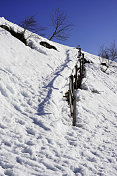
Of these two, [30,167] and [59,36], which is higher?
[59,36]

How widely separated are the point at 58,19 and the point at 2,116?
21986 millimetres

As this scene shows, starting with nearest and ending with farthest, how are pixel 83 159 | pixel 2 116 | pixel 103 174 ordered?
pixel 103 174 → pixel 83 159 → pixel 2 116

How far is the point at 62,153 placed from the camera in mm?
3047

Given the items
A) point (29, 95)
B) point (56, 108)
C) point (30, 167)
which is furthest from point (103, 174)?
point (29, 95)

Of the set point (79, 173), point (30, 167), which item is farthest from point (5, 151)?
point (79, 173)

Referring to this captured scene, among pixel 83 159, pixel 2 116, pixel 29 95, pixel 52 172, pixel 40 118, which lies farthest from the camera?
pixel 29 95

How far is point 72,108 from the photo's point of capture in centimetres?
543

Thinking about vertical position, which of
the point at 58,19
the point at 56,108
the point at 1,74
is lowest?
the point at 56,108

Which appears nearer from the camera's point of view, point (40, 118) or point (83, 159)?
point (83, 159)

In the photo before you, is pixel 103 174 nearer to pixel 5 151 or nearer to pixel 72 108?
pixel 5 151

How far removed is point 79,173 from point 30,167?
975mm

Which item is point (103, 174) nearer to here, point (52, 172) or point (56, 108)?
point (52, 172)

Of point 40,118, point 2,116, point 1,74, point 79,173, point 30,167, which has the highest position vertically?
point 1,74

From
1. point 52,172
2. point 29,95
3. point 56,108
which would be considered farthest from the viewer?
point 29,95
